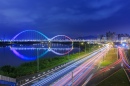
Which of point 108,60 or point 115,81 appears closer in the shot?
point 115,81

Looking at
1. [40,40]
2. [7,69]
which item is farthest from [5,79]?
[40,40]

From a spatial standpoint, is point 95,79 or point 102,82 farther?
point 95,79

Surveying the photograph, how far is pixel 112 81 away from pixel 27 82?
921 cm

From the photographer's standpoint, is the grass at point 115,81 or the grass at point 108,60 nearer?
the grass at point 115,81

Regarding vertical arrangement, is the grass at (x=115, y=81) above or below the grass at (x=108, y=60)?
below

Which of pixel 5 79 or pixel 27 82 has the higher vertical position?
pixel 5 79

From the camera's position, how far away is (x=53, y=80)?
80.4 ft

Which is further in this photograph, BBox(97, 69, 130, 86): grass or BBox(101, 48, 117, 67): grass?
BBox(101, 48, 117, 67): grass

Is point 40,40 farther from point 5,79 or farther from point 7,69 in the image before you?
point 5,79

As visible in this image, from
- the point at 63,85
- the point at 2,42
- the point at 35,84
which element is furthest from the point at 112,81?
the point at 2,42

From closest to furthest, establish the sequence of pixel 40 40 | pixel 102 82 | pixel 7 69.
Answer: pixel 102 82, pixel 7 69, pixel 40 40

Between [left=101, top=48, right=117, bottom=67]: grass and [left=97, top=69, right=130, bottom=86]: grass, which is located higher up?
[left=101, top=48, right=117, bottom=67]: grass

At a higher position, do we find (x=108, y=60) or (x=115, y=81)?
(x=108, y=60)

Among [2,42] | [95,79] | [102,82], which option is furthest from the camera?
[2,42]
